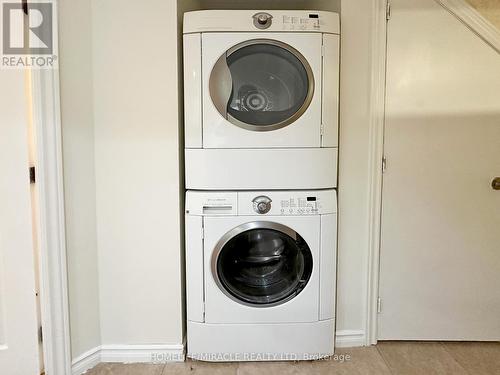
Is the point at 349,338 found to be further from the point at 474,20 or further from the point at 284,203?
the point at 474,20

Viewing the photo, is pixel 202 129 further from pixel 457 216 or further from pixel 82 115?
pixel 457 216

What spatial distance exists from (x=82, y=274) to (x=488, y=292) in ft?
7.07

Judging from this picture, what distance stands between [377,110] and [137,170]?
1.27m

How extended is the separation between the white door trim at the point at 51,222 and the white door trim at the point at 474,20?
1923mm

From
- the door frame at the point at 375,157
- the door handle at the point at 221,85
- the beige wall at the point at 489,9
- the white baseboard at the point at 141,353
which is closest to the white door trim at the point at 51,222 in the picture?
the white baseboard at the point at 141,353

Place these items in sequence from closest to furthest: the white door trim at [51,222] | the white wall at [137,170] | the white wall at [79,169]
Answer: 1. the white door trim at [51,222]
2. the white wall at [79,169]
3. the white wall at [137,170]

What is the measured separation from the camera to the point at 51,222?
1827 millimetres

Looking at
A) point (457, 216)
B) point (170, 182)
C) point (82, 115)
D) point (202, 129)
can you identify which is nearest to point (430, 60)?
point (457, 216)

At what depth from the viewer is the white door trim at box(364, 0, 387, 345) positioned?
2092mm

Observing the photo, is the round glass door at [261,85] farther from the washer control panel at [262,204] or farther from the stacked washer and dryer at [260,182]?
the washer control panel at [262,204]

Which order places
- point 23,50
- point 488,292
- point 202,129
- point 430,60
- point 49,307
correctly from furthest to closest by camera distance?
point 488,292 → point 430,60 → point 202,129 → point 49,307 → point 23,50

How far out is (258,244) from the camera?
2084mm

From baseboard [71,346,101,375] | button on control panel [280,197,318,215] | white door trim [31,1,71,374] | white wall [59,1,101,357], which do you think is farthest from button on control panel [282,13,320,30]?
baseboard [71,346,101,375]

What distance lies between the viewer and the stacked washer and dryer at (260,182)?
6.40 ft
